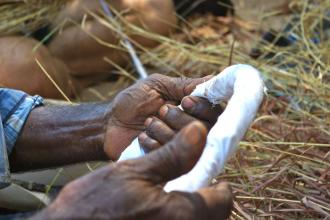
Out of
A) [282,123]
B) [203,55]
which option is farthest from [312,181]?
[203,55]

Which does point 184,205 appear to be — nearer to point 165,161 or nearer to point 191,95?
point 165,161

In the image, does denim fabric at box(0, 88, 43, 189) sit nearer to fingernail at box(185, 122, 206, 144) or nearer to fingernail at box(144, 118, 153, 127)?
fingernail at box(144, 118, 153, 127)

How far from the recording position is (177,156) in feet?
2.72

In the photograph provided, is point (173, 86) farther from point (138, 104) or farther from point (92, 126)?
point (92, 126)

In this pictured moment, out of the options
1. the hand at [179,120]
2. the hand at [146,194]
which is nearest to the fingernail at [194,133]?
the hand at [146,194]

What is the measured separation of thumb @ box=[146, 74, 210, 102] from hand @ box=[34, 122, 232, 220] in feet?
1.12

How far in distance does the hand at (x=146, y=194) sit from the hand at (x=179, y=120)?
0.22 metres

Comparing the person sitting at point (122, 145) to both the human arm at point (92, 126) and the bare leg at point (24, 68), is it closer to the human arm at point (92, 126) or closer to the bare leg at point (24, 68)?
the human arm at point (92, 126)

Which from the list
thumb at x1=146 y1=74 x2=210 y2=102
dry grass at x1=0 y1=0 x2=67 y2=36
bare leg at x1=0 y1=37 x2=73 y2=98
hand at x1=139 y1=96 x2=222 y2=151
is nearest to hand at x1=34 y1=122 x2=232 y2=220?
hand at x1=139 y1=96 x2=222 y2=151

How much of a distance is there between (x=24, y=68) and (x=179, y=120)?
0.94 metres

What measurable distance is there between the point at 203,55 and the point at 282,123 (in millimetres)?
640

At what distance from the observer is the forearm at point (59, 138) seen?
4.27ft

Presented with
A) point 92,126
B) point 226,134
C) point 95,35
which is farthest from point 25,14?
point 226,134

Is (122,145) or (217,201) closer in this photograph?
(217,201)
